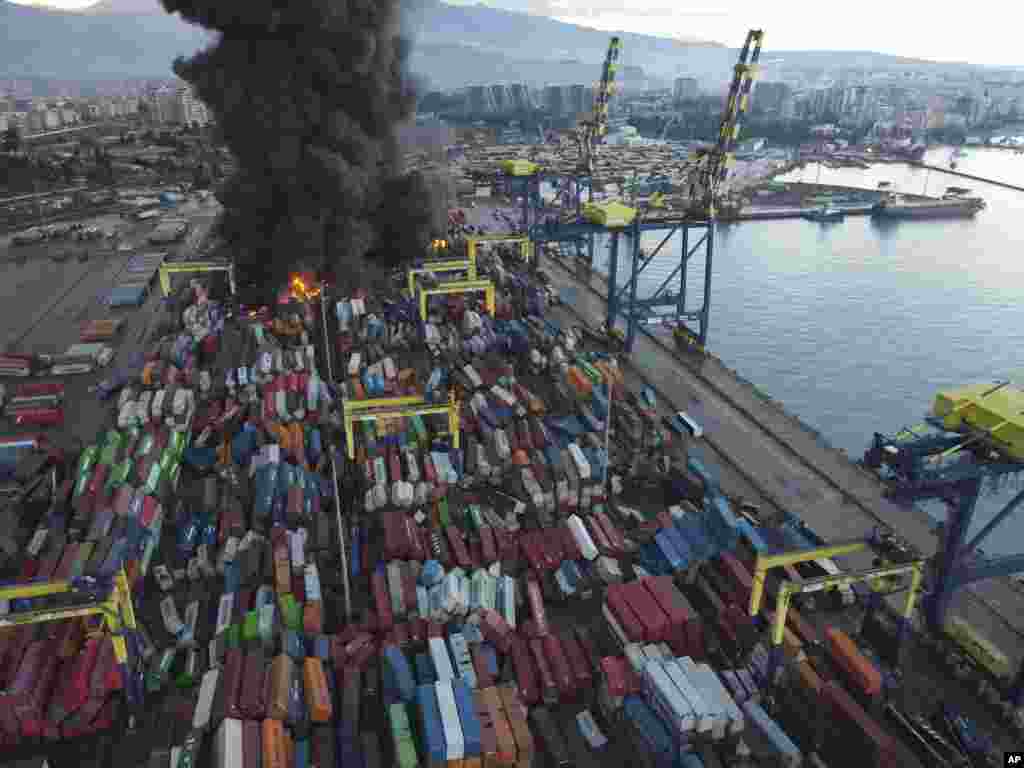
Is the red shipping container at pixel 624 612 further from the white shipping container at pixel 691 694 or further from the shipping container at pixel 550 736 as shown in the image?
the shipping container at pixel 550 736

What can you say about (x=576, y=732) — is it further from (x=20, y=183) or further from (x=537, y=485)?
(x=20, y=183)

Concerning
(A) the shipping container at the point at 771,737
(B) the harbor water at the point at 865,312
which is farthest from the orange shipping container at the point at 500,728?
(B) the harbor water at the point at 865,312

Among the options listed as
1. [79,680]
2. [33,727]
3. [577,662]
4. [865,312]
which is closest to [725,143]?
[865,312]

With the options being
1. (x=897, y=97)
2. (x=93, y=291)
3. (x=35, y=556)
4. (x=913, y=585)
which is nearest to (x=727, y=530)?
(x=913, y=585)

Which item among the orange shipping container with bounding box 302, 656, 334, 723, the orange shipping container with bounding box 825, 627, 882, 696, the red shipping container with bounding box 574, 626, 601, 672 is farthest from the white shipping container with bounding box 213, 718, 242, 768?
the orange shipping container with bounding box 825, 627, 882, 696

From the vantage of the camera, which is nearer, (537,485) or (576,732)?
(576,732)

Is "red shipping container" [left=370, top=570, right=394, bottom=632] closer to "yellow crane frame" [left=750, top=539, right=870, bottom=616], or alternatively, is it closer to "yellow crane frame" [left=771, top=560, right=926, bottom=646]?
"yellow crane frame" [left=750, top=539, right=870, bottom=616]
